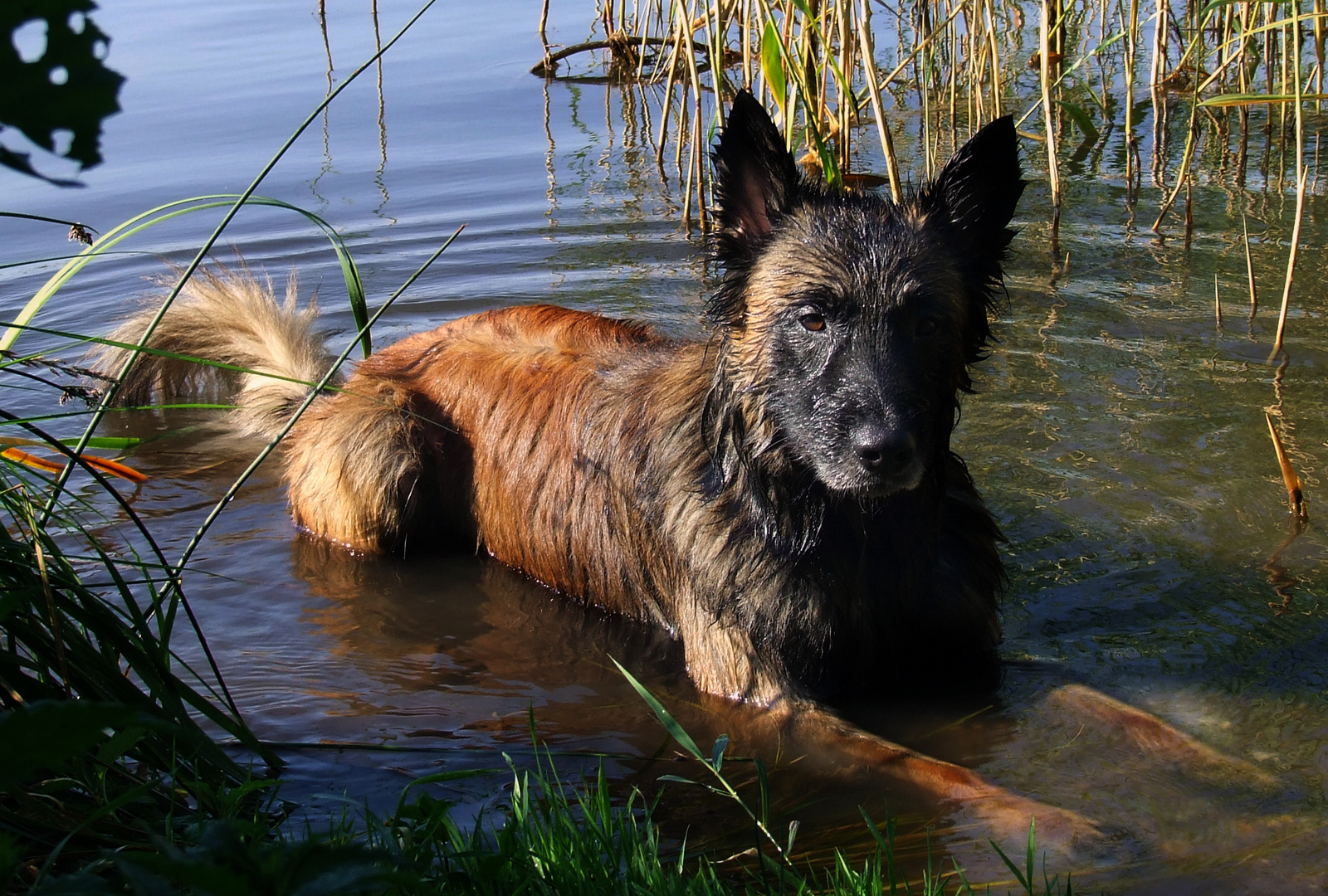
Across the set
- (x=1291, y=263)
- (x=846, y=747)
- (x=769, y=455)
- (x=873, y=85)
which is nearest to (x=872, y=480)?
(x=769, y=455)

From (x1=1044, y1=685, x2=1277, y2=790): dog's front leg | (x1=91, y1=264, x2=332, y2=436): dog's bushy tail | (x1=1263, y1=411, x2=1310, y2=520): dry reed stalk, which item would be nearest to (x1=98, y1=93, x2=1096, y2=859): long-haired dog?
(x1=1044, y1=685, x2=1277, y2=790): dog's front leg

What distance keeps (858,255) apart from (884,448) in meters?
0.63

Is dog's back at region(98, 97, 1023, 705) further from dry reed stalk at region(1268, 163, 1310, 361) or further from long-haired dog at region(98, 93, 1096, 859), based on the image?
dry reed stalk at region(1268, 163, 1310, 361)

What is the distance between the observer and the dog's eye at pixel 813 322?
365 centimetres

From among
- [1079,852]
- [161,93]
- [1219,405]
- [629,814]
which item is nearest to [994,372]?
[1219,405]

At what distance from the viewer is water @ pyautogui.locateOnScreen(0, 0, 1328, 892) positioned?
350 centimetres

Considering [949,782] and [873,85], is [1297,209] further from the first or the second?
[949,782]

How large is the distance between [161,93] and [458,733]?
10.9 m

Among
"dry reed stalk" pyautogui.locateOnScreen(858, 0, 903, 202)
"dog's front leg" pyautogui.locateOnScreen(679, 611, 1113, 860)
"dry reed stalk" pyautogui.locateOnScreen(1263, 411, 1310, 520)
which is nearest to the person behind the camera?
"dog's front leg" pyautogui.locateOnScreen(679, 611, 1113, 860)

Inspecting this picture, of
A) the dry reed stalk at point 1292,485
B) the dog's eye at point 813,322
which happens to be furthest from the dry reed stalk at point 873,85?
the dog's eye at point 813,322

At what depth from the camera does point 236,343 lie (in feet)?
20.0

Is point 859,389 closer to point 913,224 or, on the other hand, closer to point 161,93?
point 913,224

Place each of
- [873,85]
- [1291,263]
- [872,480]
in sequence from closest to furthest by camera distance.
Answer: [872,480]
[1291,263]
[873,85]

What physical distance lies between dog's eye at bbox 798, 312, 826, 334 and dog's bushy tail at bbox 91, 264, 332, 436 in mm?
3106
